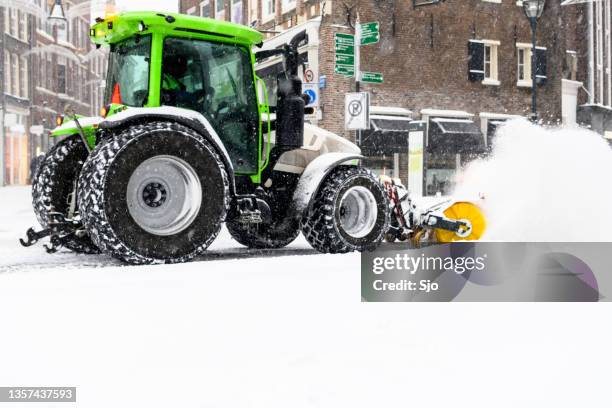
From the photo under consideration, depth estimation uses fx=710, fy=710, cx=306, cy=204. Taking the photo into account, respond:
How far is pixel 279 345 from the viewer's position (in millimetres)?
2855

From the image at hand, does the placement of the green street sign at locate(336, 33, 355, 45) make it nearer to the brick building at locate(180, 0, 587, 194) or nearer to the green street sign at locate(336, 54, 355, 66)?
the green street sign at locate(336, 54, 355, 66)

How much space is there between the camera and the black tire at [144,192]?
4.83 meters

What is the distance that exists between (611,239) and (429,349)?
3.46m

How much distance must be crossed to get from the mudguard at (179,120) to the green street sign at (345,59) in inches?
311

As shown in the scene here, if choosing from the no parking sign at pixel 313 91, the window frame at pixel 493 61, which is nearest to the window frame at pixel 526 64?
the window frame at pixel 493 61

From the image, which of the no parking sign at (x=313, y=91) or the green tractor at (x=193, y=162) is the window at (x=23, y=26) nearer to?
the no parking sign at (x=313, y=91)

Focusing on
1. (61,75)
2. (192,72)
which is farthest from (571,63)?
(61,75)

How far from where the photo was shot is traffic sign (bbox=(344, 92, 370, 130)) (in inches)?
504

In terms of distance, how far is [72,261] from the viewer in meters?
5.62

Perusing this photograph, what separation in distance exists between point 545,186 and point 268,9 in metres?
19.3

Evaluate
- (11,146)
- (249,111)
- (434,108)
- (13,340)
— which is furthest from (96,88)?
(13,340)

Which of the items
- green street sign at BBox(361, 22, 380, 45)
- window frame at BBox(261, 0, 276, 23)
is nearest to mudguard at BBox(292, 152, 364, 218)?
green street sign at BBox(361, 22, 380, 45)

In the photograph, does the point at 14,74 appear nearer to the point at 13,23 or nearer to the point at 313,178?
the point at 13,23

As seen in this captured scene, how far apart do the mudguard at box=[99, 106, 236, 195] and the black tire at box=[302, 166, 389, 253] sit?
3.06 ft
